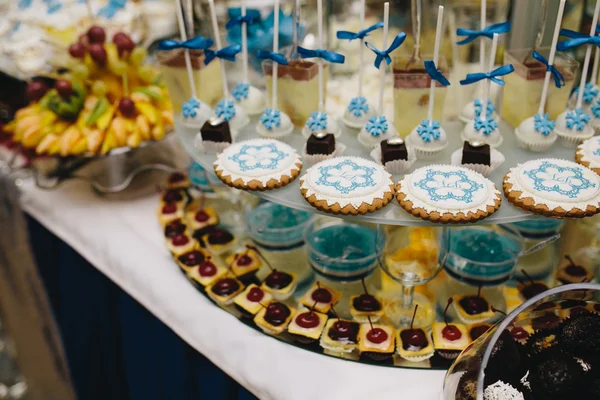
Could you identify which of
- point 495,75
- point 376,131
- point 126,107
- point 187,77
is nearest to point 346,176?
point 376,131

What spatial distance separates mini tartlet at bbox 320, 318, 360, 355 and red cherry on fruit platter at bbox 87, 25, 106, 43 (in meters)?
1.15

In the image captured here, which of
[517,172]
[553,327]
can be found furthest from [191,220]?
[553,327]

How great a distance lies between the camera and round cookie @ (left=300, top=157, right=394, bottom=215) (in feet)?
3.74

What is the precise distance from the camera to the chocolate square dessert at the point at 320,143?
1.30 meters

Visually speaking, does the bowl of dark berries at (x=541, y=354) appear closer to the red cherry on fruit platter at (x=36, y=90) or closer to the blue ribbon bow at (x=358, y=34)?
the blue ribbon bow at (x=358, y=34)

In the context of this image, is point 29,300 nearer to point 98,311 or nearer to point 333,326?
point 98,311

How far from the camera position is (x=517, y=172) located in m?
Result: 1.19

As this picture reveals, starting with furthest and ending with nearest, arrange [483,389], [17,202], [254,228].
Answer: [17,202], [254,228], [483,389]

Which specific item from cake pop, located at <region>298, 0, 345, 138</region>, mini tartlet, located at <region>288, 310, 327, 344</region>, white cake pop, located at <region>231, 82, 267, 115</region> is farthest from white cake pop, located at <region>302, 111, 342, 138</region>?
mini tartlet, located at <region>288, 310, 327, 344</region>

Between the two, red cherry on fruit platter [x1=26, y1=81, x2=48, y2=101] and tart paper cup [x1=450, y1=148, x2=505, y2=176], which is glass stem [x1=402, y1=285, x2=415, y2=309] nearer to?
tart paper cup [x1=450, y1=148, x2=505, y2=176]

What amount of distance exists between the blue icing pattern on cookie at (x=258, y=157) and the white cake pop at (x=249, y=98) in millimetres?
228

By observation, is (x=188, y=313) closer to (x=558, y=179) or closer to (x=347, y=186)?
(x=347, y=186)

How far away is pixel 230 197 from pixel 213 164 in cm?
41

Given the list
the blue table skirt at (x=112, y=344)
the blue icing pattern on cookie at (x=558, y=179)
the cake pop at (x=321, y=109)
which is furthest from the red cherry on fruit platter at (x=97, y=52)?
the blue icing pattern on cookie at (x=558, y=179)
